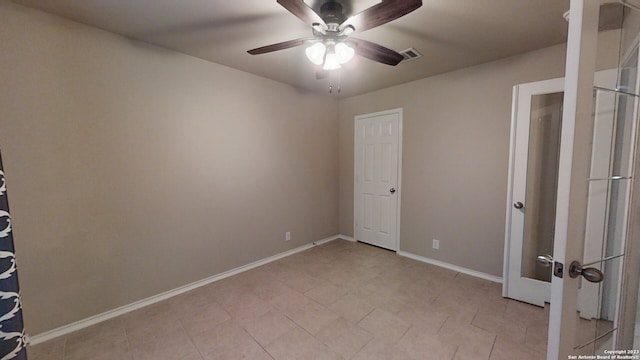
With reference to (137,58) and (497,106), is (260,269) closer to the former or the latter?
(137,58)

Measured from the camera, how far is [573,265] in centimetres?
92

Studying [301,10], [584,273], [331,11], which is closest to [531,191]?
[584,273]

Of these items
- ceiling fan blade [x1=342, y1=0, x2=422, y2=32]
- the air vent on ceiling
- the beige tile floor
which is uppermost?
the air vent on ceiling

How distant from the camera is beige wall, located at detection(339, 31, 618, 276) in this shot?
8.52 feet

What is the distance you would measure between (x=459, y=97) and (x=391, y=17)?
1942 millimetres

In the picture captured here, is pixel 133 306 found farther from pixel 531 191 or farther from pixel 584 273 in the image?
pixel 531 191

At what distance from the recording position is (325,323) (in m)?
2.02

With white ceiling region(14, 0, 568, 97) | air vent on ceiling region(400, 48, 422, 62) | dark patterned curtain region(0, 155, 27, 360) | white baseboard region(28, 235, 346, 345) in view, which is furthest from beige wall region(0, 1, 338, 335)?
air vent on ceiling region(400, 48, 422, 62)

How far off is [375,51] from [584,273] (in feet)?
5.42

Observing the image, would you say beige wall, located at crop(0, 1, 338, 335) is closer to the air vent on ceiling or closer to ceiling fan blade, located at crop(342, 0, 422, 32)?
the air vent on ceiling

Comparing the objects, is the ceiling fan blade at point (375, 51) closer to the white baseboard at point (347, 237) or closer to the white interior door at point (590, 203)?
the white interior door at point (590, 203)

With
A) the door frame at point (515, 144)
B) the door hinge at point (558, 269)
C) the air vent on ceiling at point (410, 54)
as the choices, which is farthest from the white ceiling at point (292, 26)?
the door hinge at point (558, 269)

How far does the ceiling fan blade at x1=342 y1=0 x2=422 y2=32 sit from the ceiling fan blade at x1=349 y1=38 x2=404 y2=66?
12 centimetres

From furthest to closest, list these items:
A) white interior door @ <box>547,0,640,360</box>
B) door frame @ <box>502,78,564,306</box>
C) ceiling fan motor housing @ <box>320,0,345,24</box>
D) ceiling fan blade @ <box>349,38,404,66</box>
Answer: door frame @ <box>502,78,564,306</box> < ceiling fan blade @ <box>349,38,404,66</box> < ceiling fan motor housing @ <box>320,0,345,24</box> < white interior door @ <box>547,0,640,360</box>
